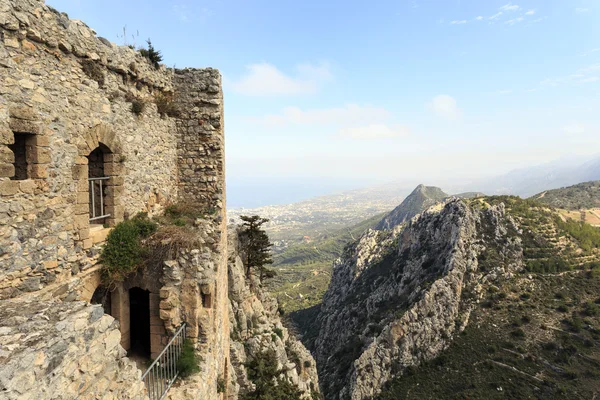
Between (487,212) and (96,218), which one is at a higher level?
(96,218)

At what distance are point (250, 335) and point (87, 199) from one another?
9663 millimetres

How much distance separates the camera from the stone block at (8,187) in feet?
15.5

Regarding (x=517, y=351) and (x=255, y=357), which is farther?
(x=517, y=351)

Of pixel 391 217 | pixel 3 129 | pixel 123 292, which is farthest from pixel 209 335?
pixel 391 217

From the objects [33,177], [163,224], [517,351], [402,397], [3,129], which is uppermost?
[3,129]

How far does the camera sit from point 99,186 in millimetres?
7324

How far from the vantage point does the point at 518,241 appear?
3378 centimetres

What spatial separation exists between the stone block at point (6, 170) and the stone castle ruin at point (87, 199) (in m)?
0.02

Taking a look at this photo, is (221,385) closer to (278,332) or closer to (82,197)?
(82,197)

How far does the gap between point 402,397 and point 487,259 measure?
→ 1781cm

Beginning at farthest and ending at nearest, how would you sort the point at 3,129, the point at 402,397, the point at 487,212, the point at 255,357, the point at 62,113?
the point at 487,212 < the point at 402,397 < the point at 255,357 < the point at 62,113 < the point at 3,129

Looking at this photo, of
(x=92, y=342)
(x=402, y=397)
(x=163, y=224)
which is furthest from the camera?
(x=402, y=397)

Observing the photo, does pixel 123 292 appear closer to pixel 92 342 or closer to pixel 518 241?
pixel 92 342

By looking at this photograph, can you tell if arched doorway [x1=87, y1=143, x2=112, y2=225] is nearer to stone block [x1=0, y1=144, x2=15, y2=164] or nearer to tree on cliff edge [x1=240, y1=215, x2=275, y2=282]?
stone block [x1=0, y1=144, x2=15, y2=164]
